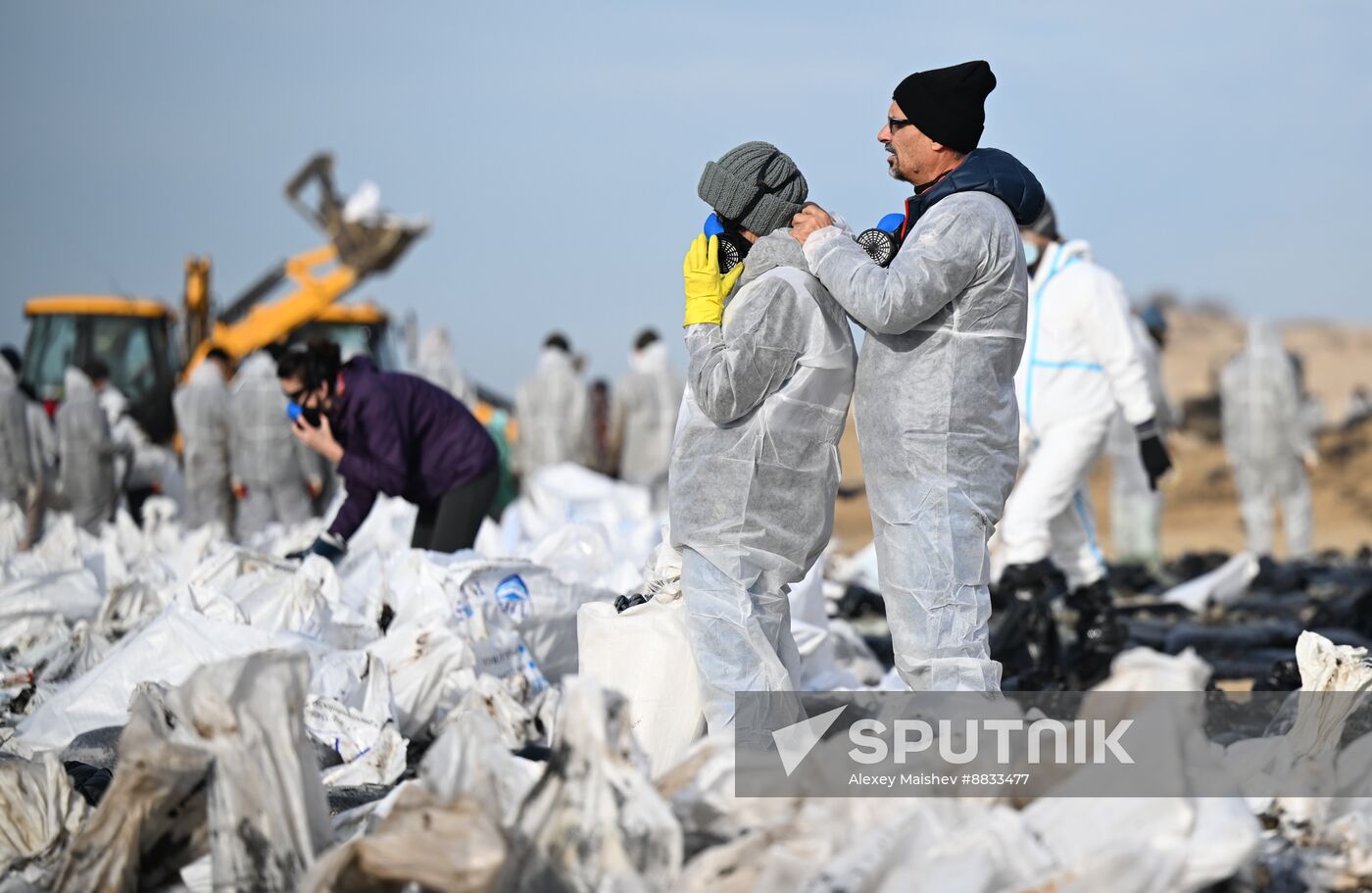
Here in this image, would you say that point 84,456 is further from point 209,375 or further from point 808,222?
point 808,222

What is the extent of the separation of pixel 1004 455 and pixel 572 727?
4.77ft

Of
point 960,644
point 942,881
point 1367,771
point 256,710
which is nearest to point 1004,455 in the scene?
point 960,644

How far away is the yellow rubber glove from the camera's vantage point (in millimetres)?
3635

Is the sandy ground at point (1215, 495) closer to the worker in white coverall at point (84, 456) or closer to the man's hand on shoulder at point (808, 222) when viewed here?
the worker in white coverall at point (84, 456)

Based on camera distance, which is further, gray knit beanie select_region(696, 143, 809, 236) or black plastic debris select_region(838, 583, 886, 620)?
black plastic debris select_region(838, 583, 886, 620)

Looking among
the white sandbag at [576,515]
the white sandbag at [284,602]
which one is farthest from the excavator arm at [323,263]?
the white sandbag at [284,602]

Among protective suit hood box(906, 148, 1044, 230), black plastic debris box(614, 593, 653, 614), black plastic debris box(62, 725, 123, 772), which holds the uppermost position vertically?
protective suit hood box(906, 148, 1044, 230)

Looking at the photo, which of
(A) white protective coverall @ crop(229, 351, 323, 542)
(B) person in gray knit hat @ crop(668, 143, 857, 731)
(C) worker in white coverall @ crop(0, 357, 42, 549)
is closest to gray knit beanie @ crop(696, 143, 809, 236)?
(B) person in gray knit hat @ crop(668, 143, 857, 731)

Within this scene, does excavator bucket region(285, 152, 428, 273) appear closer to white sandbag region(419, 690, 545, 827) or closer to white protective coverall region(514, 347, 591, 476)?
white protective coverall region(514, 347, 591, 476)

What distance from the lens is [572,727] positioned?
8.73ft

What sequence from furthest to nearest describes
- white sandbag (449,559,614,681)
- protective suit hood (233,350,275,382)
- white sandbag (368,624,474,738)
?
protective suit hood (233,350,275,382), white sandbag (449,559,614,681), white sandbag (368,624,474,738)

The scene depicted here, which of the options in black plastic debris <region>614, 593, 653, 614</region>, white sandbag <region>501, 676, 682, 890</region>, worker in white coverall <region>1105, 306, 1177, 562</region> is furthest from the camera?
worker in white coverall <region>1105, 306, 1177, 562</region>

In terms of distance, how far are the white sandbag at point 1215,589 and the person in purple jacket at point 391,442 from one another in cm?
399

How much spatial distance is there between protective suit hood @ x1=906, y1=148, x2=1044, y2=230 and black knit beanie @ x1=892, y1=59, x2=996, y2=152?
2.9 inches
